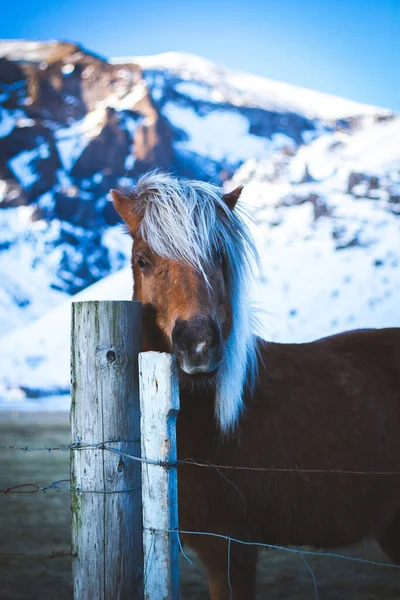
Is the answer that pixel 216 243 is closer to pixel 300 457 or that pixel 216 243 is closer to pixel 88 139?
pixel 300 457

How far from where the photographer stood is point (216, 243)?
2.50m

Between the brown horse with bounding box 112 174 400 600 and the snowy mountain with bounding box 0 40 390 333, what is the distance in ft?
149

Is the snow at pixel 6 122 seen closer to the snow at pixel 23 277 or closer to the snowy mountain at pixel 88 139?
the snowy mountain at pixel 88 139

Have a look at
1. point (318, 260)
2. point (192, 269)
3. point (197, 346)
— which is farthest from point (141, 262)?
point (318, 260)

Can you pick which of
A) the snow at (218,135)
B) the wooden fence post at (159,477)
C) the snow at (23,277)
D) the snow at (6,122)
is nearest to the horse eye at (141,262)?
the wooden fence post at (159,477)

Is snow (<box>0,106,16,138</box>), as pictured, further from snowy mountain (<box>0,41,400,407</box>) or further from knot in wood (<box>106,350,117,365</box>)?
knot in wood (<box>106,350,117,365</box>)

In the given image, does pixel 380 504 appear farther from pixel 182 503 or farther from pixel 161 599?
pixel 161 599

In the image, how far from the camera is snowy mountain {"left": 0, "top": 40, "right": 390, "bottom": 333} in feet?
182

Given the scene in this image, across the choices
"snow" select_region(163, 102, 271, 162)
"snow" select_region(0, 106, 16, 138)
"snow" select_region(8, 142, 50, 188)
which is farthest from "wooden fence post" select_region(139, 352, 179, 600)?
"snow" select_region(0, 106, 16, 138)

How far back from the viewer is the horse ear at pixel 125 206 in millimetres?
2725

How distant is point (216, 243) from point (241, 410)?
0.76 meters

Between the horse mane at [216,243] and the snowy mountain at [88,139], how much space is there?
45509 millimetres

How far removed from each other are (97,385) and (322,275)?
26825mm

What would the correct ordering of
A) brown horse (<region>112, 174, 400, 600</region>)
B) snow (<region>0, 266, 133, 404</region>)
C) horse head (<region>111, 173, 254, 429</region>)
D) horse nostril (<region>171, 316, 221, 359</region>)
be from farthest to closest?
1. snow (<region>0, 266, 133, 404</region>)
2. brown horse (<region>112, 174, 400, 600</region>)
3. horse head (<region>111, 173, 254, 429</region>)
4. horse nostril (<region>171, 316, 221, 359</region>)
